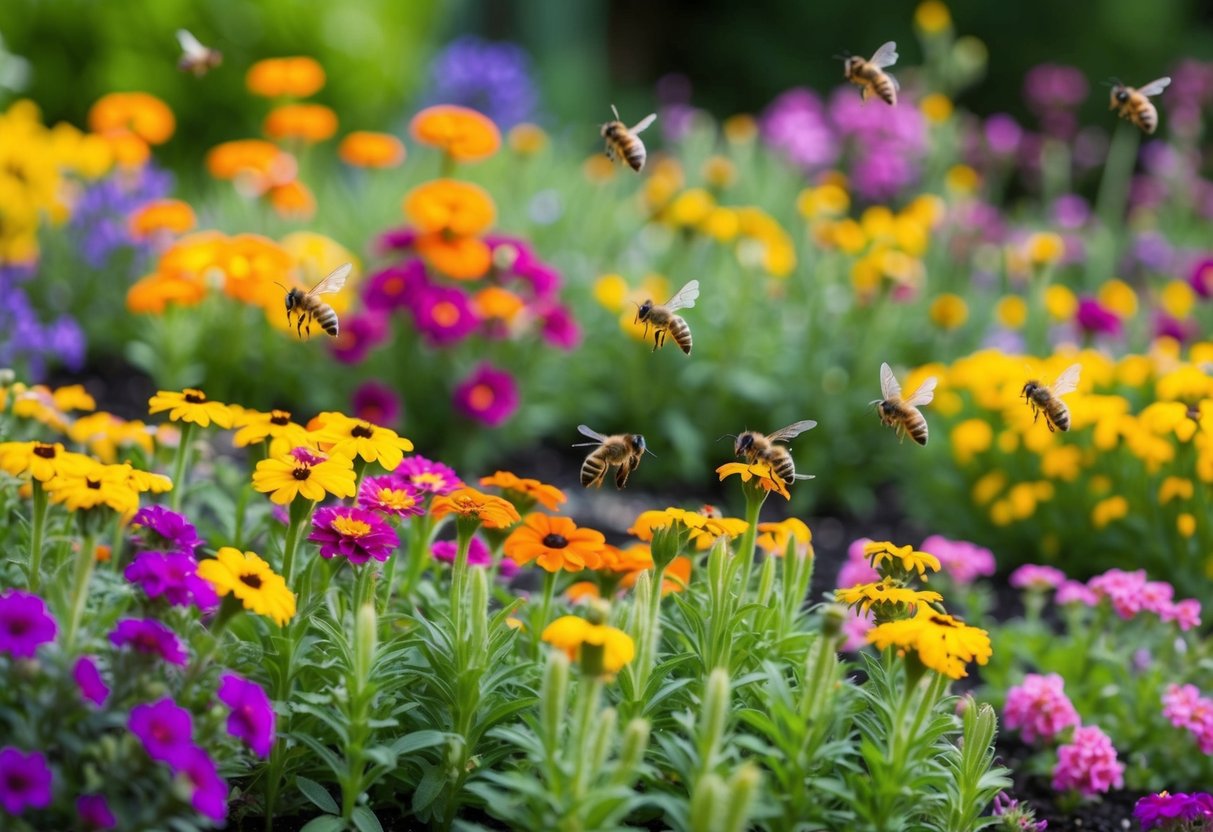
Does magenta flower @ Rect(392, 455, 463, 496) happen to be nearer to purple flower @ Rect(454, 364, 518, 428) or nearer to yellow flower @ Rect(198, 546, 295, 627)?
yellow flower @ Rect(198, 546, 295, 627)

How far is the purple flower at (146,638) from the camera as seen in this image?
196 centimetres

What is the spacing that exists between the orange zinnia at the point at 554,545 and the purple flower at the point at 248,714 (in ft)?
1.78

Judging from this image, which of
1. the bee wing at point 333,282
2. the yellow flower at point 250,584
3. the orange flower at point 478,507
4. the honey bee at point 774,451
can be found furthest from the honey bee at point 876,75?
the yellow flower at point 250,584

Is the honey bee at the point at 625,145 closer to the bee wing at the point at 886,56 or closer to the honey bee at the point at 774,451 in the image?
the bee wing at the point at 886,56

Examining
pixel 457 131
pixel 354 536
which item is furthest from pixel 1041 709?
pixel 457 131

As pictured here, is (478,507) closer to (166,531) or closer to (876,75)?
(166,531)

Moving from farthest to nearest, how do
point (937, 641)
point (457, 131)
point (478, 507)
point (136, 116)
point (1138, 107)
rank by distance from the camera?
point (136, 116) < point (457, 131) < point (1138, 107) < point (478, 507) < point (937, 641)

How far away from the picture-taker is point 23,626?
193 cm

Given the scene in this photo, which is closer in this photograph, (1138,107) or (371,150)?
(1138,107)

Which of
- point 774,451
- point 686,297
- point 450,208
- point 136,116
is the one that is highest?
point 136,116

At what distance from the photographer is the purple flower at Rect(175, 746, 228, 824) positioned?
1868mm

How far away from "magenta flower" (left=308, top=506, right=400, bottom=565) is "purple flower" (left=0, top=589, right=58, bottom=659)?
18.8 inches

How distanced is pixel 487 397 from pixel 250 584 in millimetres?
2487

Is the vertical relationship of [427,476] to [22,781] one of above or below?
above
